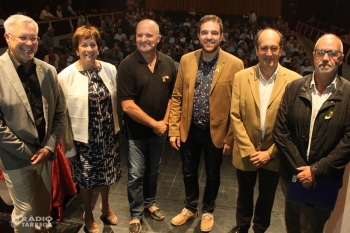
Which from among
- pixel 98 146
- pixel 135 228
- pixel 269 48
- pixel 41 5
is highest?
pixel 41 5

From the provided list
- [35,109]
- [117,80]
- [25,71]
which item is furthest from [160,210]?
[25,71]

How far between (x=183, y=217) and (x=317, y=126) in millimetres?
1289

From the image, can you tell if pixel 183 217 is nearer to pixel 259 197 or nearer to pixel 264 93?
pixel 259 197

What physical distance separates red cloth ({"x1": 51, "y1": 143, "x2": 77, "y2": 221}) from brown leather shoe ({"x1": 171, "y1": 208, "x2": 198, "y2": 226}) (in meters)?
0.86

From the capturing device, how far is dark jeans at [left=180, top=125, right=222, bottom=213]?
2.37 meters

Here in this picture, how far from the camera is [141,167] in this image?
244 centimetres

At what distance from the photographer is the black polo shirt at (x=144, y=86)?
7.39 ft

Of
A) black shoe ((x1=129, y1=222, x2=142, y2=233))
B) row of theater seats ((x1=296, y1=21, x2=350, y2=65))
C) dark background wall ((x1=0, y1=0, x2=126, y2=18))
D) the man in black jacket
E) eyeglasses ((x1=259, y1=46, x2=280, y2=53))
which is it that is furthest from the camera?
row of theater seats ((x1=296, y1=21, x2=350, y2=65))

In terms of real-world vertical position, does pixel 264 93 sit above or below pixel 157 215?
above

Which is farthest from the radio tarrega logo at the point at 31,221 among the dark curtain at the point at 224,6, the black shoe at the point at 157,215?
the dark curtain at the point at 224,6

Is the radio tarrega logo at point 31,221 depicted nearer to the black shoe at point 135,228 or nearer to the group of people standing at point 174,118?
the group of people standing at point 174,118

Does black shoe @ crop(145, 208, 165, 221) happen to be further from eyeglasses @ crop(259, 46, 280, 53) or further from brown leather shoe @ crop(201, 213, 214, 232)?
eyeglasses @ crop(259, 46, 280, 53)

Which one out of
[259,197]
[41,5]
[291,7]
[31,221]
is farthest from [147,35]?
[291,7]

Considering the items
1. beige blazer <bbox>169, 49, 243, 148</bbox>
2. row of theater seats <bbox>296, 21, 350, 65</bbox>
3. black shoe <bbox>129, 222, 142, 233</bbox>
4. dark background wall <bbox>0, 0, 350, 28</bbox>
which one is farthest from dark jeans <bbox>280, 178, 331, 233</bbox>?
dark background wall <bbox>0, 0, 350, 28</bbox>
